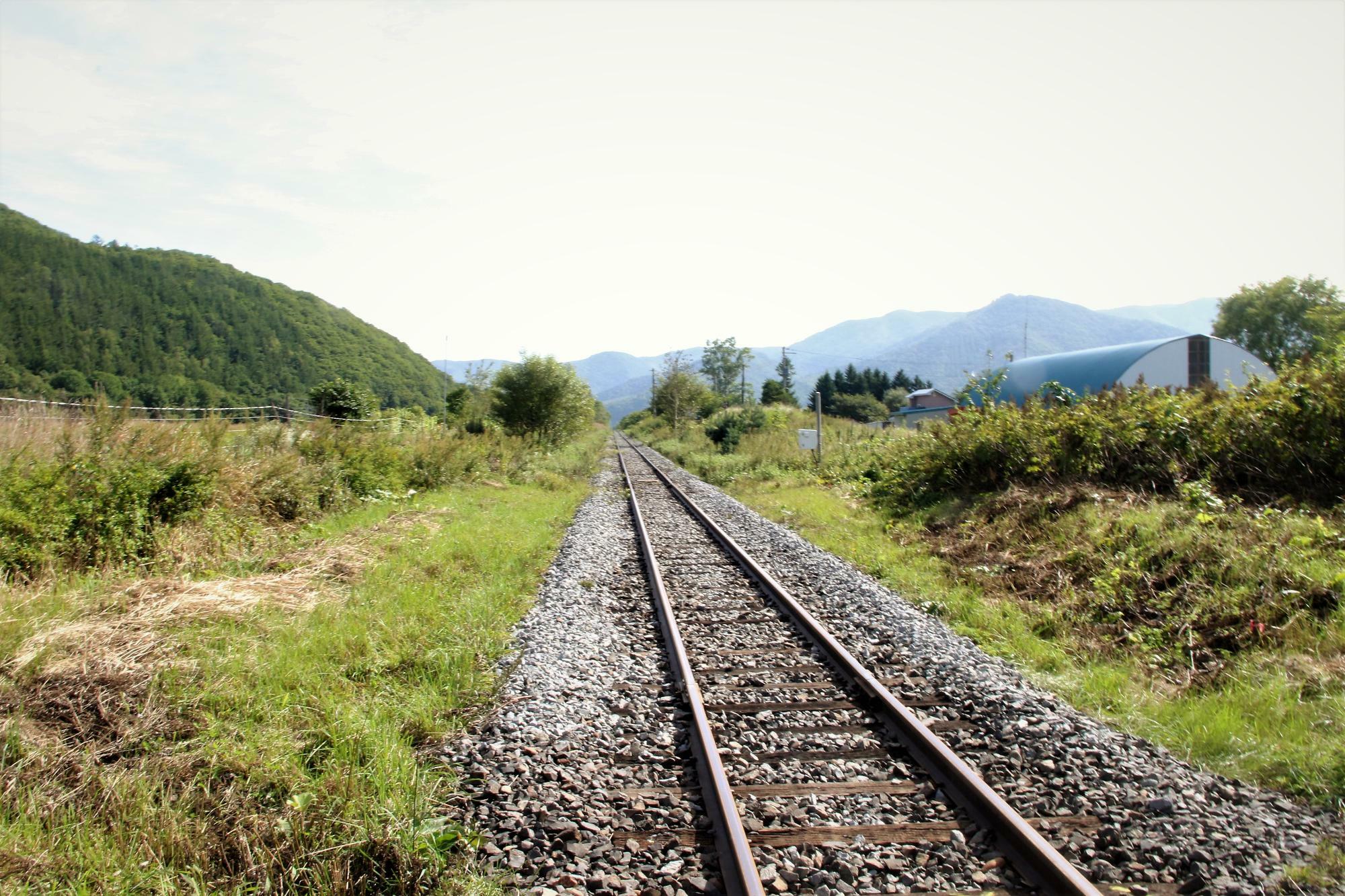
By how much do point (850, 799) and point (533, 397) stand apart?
1150 inches

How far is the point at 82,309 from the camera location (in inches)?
4050

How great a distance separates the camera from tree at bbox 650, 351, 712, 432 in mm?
50344

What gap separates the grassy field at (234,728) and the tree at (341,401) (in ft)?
89.4

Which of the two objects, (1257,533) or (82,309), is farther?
(82,309)

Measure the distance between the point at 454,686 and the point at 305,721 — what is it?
1.04 m

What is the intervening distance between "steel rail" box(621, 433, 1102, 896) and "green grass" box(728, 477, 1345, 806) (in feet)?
4.60

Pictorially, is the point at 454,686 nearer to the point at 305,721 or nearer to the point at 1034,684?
the point at 305,721

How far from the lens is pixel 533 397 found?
31781 mm

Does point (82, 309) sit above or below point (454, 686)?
above

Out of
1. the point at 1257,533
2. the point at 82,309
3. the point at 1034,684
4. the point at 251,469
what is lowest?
the point at 1034,684

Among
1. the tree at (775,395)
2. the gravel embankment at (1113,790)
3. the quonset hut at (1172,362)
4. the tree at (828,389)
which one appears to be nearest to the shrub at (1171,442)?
the gravel embankment at (1113,790)

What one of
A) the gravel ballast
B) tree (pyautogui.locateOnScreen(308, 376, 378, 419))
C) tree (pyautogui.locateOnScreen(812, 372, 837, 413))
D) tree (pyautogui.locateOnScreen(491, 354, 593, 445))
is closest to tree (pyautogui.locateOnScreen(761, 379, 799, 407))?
tree (pyautogui.locateOnScreen(812, 372, 837, 413))

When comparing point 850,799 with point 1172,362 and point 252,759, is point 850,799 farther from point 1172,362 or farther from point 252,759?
point 1172,362

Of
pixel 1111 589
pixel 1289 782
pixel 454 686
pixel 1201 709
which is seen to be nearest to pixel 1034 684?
pixel 1201 709
